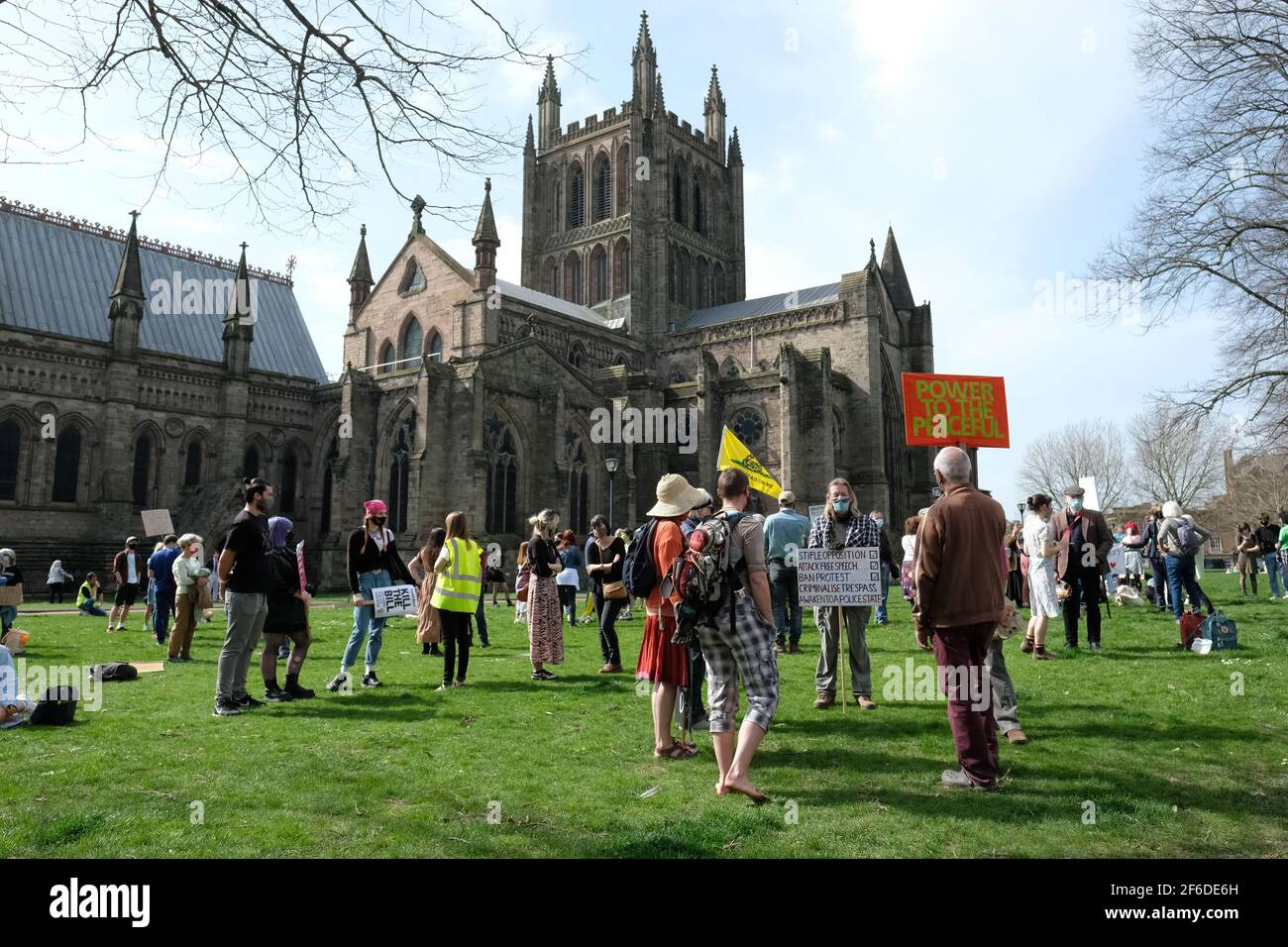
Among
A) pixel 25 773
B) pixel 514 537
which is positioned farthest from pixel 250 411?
pixel 25 773

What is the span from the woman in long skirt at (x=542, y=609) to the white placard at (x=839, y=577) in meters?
3.62

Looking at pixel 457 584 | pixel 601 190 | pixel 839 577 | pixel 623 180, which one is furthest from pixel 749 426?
pixel 839 577

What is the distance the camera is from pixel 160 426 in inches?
1314

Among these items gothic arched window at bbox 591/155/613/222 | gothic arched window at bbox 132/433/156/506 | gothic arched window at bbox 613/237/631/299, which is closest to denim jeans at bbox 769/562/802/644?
gothic arched window at bbox 132/433/156/506

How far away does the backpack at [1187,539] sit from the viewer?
12.9m

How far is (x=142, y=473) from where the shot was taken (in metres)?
33.0

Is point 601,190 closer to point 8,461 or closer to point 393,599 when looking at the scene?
point 8,461

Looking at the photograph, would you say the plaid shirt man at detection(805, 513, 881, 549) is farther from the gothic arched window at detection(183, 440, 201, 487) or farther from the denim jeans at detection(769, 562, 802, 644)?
the gothic arched window at detection(183, 440, 201, 487)

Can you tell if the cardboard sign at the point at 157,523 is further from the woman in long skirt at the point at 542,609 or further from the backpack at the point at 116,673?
the woman in long skirt at the point at 542,609

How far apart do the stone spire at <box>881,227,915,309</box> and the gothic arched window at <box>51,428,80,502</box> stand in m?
41.3

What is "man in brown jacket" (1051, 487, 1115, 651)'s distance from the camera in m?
10.6

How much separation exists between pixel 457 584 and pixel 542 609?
153 centimetres
